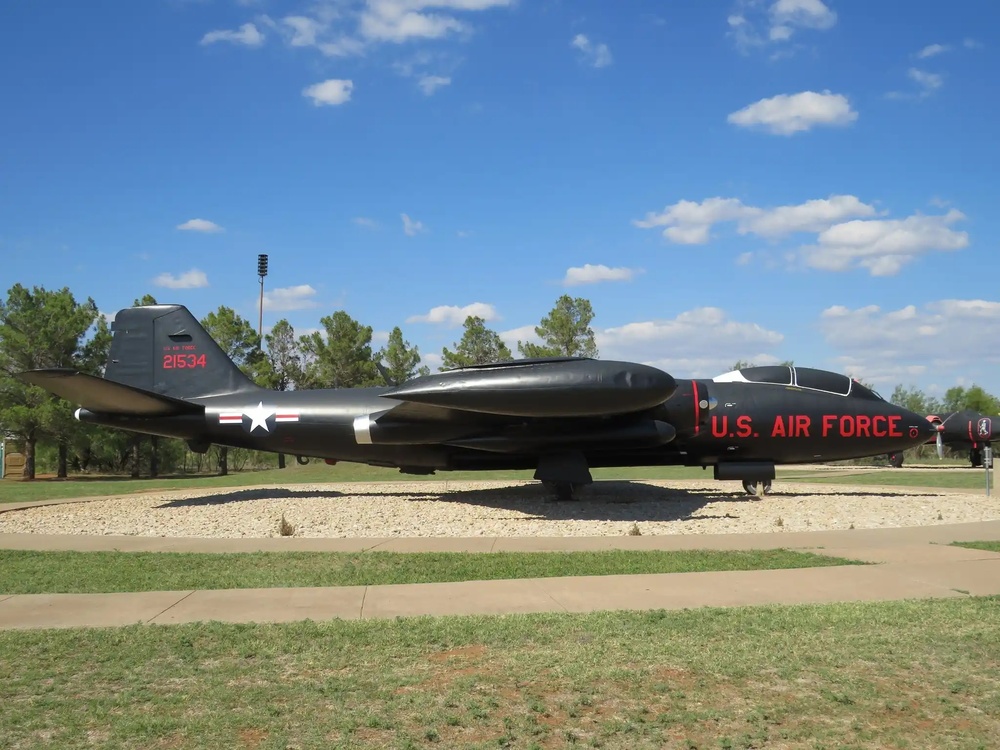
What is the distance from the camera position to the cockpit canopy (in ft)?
61.1

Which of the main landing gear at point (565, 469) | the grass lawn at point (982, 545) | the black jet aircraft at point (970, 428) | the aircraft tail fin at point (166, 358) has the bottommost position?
the grass lawn at point (982, 545)

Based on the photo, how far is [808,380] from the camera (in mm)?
18641

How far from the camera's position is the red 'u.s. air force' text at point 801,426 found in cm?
1808

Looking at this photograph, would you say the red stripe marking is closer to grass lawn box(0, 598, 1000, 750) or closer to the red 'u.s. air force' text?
the red 'u.s. air force' text

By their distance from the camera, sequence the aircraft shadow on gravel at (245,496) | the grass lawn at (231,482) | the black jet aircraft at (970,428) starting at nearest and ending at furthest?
the aircraft shadow on gravel at (245,496) → the grass lawn at (231,482) → the black jet aircraft at (970,428)

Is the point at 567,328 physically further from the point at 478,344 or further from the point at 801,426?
the point at 801,426

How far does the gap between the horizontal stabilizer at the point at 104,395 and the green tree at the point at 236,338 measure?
1165 inches

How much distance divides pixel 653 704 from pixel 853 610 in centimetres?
327

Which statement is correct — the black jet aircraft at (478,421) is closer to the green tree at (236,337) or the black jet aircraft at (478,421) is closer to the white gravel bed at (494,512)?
the white gravel bed at (494,512)

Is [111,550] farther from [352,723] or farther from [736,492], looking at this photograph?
[736,492]

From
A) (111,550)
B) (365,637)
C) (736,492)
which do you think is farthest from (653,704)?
(736,492)

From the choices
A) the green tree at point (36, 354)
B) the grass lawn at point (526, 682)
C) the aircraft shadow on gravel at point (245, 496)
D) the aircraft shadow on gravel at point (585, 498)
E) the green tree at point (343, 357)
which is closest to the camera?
the grass lawn at point (526, 682)

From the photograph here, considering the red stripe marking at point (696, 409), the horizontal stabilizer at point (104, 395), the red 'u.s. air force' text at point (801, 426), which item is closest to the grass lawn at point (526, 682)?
the horizontal stabilizer at point (104, 395)

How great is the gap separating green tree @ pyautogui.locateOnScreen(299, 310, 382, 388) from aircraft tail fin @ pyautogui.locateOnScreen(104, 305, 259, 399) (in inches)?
1339
